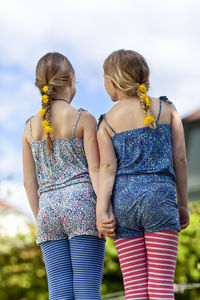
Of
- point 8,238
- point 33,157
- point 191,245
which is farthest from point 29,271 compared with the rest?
point 33,157

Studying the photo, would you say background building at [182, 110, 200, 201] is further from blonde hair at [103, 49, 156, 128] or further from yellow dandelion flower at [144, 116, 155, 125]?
yellow dandelion flower at [144, 116, 155, 125]

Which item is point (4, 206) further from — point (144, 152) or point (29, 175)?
point (144, 152)

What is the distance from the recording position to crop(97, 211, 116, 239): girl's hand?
2967 mm

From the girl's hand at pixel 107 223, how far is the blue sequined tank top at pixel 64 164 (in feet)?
0.98

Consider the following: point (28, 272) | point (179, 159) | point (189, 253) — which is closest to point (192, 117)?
point (189, 253)

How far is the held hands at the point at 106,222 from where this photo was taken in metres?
2.97

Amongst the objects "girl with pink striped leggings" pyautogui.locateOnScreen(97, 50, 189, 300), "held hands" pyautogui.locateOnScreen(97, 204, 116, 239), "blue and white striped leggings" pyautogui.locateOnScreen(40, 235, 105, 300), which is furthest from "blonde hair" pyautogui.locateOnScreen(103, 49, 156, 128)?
"blue and white striped leggings" pyautogui.locateOnScreen(40, 235, 105, 300)

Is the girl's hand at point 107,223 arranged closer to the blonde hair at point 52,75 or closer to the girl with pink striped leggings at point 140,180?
the girl with pink striped leggings at point 140,180

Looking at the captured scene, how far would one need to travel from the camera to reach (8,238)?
267 inches

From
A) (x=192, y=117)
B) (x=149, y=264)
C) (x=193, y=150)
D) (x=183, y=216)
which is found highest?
(x=192, y=117)

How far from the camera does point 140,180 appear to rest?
299 centimetres

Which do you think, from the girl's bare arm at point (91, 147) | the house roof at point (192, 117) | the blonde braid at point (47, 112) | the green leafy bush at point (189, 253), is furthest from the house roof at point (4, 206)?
the house roof at point (192, 117)

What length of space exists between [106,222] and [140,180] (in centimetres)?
31

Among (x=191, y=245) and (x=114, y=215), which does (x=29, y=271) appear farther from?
(x=114, y=215)
